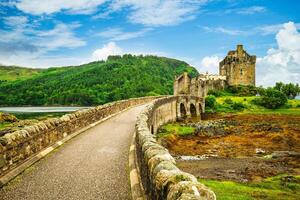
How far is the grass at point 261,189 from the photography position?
19.3m

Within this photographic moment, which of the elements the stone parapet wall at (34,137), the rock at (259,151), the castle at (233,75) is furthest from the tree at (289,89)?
the stone parapet wall at (34,137)

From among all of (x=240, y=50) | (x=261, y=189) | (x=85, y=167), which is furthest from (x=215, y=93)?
(x=85, y=167)

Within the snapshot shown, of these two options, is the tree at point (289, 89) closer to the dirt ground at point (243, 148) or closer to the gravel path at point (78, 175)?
the dirt ground at point (243, 148)

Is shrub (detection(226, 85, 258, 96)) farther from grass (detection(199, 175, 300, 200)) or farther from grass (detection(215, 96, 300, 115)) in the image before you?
grass (detection(199, 175, 300, 200))

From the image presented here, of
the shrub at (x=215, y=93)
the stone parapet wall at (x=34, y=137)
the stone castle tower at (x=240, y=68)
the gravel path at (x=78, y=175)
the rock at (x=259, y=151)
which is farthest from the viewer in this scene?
the stone castle tower at (x=240, y=68)

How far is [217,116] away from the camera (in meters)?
65.1

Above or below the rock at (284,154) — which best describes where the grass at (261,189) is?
above

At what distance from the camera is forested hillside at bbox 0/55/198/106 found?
137 metres

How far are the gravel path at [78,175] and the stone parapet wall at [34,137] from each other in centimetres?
45

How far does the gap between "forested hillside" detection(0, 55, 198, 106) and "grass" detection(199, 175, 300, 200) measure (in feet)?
323

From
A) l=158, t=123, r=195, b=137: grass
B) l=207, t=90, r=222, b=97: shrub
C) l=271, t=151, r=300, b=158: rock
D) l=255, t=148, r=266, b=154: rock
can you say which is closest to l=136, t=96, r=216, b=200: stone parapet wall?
l=271, t=151, r=300, b=158: rock

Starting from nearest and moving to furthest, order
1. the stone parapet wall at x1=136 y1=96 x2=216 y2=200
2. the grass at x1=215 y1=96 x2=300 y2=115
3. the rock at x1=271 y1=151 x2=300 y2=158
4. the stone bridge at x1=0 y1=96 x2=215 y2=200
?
the stone parapet wall at x1=136 y1=96 x2=216 y2=200 → the stone bridge at x1=0 y1=96 x2=215 y2=200 → the rock at x1=271 y1=151 x2=300 y2=158 → the grass at x1=215 y1=96 x2=300 y2=115

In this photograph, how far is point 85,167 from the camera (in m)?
10.6

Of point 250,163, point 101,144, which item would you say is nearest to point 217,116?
point 250,163
